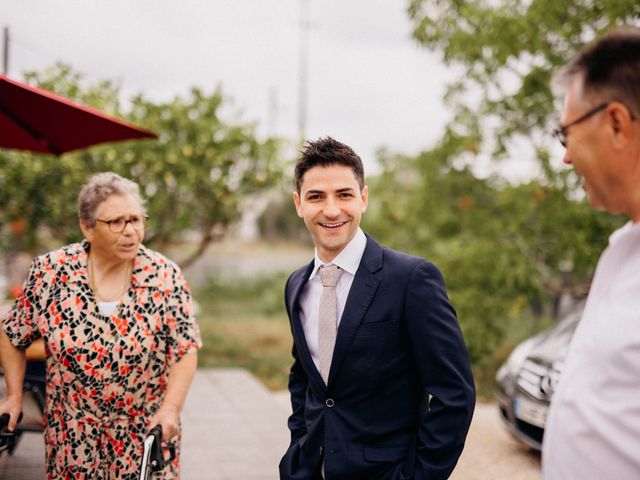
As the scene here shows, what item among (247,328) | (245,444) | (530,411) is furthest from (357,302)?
(247,328)

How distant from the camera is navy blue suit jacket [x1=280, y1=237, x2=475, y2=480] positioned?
2047 mm

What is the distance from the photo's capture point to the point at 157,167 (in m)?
7.71

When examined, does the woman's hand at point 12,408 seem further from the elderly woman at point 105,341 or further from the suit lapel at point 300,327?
the suit lapel at point 300,327

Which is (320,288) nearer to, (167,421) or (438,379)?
(438,379)

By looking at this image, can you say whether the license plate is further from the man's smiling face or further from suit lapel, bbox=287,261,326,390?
the man's smiling face

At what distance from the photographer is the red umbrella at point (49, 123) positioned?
12.3 feet

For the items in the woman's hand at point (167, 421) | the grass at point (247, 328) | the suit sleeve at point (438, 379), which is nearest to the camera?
the suit sleeve at point (438, 379)

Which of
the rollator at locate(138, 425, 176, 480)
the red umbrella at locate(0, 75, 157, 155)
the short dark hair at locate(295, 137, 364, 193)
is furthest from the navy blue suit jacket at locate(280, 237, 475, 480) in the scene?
the red umbrella at locate(0, 75, 157, 155)

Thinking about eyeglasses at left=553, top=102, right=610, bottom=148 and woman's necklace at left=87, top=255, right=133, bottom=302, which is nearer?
eyeglasses at left=553, top=102, right=610, bottom=148

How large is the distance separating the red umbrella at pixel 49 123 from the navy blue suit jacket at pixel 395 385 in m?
2.51

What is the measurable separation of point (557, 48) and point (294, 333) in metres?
4.91

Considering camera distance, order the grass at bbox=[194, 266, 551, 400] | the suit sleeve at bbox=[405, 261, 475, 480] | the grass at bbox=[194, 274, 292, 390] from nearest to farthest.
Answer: the suit sleeve at bbox=[405, 261, 475, 480] < the grass at bbox=[194, 266, 551, 400] < the grass at bbox=[194, 274, 292, 390]

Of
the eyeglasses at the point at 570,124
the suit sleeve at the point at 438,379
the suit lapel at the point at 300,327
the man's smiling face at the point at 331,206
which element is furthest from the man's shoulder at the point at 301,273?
the eyeglasses at the point at 570,124

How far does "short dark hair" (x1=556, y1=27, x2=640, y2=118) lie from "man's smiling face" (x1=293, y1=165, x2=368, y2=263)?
3.34ft
